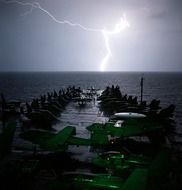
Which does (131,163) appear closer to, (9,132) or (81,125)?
(9,132)

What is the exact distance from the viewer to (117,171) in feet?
58.3

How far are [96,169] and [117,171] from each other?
389cm

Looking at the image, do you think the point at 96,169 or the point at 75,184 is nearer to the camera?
the point at 75,184

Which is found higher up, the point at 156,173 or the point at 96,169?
the point at 156,173

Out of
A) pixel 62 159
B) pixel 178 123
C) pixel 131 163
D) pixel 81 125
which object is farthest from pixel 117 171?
pixel 178 123

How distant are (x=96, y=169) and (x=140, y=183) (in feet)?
33.6

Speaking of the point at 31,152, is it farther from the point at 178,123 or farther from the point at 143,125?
the point at 178,123

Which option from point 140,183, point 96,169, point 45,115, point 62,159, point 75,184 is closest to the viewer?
point 140,183

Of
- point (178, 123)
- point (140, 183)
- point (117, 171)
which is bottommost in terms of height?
point (178, 123)

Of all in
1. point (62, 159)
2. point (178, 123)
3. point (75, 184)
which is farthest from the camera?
point (178, 123)

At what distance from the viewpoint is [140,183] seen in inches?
452

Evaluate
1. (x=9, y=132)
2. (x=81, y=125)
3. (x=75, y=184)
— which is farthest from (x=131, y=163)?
(x=81, y=125)

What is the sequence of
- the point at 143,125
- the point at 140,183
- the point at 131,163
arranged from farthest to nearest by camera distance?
the point at 143,125 → the point at 131,163 → the point at 140,183

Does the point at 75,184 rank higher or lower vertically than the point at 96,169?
higher
